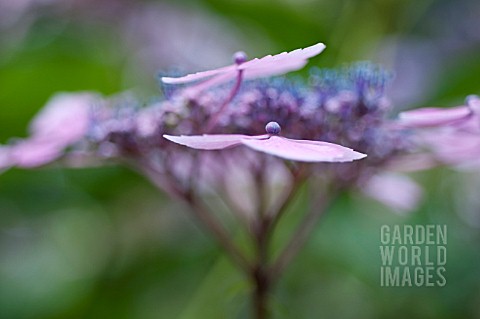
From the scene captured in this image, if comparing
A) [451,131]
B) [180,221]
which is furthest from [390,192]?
[180,221]

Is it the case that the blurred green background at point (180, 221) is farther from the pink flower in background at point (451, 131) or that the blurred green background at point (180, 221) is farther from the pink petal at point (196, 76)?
the pink petal at point (196, 76)

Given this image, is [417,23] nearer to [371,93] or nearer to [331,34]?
[331,34]

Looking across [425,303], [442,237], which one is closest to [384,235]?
[442,237]

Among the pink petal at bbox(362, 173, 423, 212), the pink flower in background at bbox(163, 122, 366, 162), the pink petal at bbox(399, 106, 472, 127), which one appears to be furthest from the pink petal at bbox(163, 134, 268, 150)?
the pink petal at bbox(362, 173, 423, 212)

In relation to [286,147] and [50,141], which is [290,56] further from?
[50,141]

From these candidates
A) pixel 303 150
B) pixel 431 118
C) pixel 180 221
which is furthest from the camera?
pixel 180 221

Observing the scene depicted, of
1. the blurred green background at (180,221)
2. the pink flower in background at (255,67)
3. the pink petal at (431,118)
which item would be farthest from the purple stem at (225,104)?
the blurred green background at (180,221)
